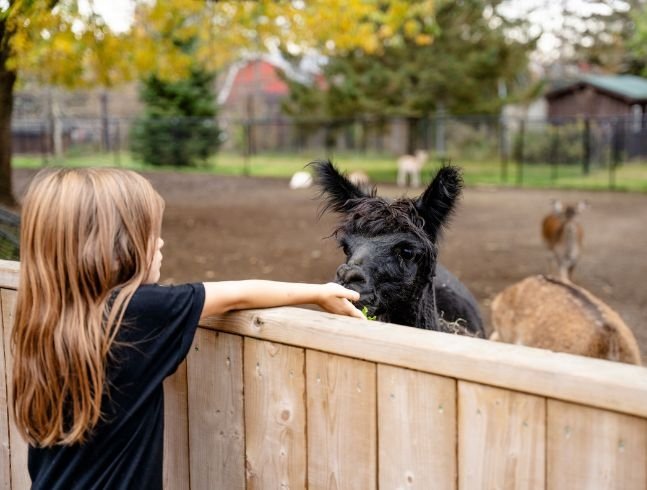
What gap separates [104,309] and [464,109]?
101 ft

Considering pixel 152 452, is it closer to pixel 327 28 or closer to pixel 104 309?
pixel 104 309

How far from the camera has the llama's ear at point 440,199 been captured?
11.6ft

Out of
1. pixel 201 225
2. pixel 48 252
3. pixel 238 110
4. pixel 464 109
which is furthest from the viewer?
pixel 238 110

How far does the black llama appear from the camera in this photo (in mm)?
3340

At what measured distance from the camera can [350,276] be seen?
10.5 feet

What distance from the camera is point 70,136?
3856cm

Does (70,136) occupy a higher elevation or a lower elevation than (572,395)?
higher

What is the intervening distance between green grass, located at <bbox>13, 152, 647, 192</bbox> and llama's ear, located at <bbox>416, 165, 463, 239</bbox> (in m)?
20.0

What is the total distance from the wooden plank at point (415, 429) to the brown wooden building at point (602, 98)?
132 ft

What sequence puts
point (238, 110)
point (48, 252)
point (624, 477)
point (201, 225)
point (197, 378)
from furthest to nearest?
point (238, 110) → point (201, 225) → point (197, 378) → point (48, 252) → point (624, 477)

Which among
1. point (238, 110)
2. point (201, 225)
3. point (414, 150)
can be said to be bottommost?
point (201, 225)

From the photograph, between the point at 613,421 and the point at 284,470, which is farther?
the point at 284,470

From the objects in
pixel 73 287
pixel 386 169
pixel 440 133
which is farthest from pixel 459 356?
pixel 386 169

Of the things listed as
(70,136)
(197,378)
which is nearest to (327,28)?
(197,378)
